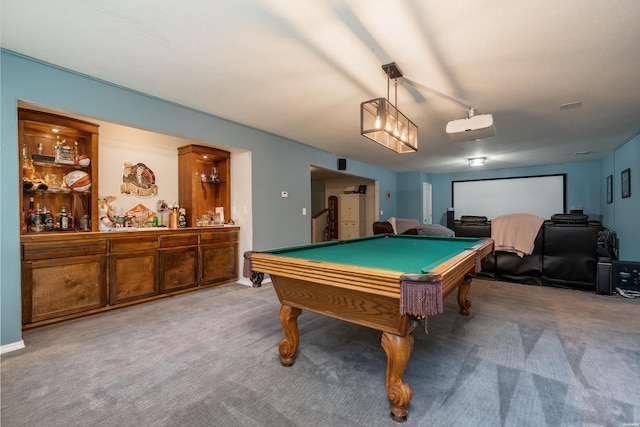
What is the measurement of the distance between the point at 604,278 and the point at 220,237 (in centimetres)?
524

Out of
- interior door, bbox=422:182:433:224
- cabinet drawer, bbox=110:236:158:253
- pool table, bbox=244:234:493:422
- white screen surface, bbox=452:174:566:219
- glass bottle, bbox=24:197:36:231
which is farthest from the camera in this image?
interior door, bbox=422:182:433:224

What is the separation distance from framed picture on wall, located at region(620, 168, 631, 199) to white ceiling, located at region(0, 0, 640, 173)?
1.58 meters

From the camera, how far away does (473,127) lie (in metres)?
3.03

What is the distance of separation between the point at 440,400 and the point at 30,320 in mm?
3444

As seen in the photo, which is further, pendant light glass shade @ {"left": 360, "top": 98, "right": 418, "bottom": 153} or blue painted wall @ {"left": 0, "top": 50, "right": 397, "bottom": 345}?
pendant light glass shade @ {"left": 360, "top": 98, "right": 418, "bottom": 153}

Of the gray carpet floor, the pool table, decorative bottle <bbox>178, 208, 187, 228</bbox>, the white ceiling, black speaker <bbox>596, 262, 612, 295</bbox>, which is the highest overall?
the white ceiling

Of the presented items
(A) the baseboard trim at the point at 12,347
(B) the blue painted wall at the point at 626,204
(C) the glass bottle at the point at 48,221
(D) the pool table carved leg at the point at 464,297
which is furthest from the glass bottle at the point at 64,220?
(B) the blue painted wall at the point at 626,204

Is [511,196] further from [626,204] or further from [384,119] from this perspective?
Answer: [384,119]

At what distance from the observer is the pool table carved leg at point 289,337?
1.94 meters

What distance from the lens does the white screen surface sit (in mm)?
7398

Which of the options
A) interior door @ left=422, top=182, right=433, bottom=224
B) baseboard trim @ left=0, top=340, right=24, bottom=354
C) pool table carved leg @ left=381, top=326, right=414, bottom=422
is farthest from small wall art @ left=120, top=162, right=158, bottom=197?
interior door @ left=422, top=182, right=433, bottom=224

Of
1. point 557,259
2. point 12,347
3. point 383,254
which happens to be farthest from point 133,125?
point 557,259

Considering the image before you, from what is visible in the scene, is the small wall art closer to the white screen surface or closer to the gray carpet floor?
the gray carpet floor

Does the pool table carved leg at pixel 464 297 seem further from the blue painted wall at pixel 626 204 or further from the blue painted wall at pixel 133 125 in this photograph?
the blue painted wall at pixel 626 204
